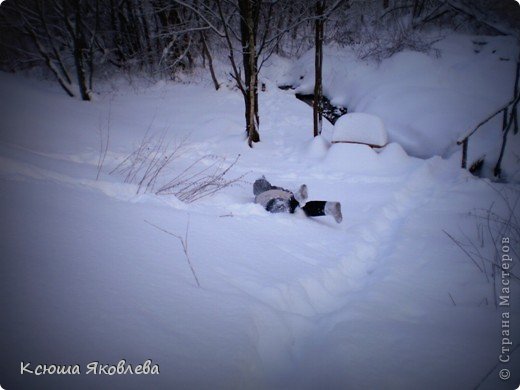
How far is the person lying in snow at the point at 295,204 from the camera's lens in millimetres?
3217

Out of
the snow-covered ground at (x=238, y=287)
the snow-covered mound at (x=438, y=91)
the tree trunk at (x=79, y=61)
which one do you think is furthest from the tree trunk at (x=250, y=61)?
the tree trunk at (x=79, y=61)

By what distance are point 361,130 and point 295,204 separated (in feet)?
12.7

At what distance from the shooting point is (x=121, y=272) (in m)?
1.48

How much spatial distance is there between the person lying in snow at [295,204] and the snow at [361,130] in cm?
355

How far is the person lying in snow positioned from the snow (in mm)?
3549

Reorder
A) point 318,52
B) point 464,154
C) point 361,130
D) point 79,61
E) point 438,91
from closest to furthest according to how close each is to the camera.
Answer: point 464,154, point 361,130, point 318,52, point 438,91, point 79,61

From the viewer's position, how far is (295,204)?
3.37m

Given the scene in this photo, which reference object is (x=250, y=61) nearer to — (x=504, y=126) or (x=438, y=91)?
(x=438, y=91)

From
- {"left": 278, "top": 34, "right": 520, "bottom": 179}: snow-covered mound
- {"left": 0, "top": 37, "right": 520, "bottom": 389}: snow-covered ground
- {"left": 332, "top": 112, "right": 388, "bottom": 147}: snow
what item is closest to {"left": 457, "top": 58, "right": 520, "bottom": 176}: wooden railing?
{"left": 278, "top": 34, "right": 520, "bottom": 179}: snow-covered mound

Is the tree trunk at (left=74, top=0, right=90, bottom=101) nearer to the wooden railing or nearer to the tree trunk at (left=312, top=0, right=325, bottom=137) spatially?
the tree trunk at (left=312, top=0, right=325, bottom=137)

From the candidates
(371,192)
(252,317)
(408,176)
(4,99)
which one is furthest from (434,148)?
(4,99)

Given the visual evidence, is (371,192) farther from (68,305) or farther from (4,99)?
(4,99)

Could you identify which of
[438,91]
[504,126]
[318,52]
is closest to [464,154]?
[504,126]

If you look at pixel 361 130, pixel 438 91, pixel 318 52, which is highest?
pixel 318 52
